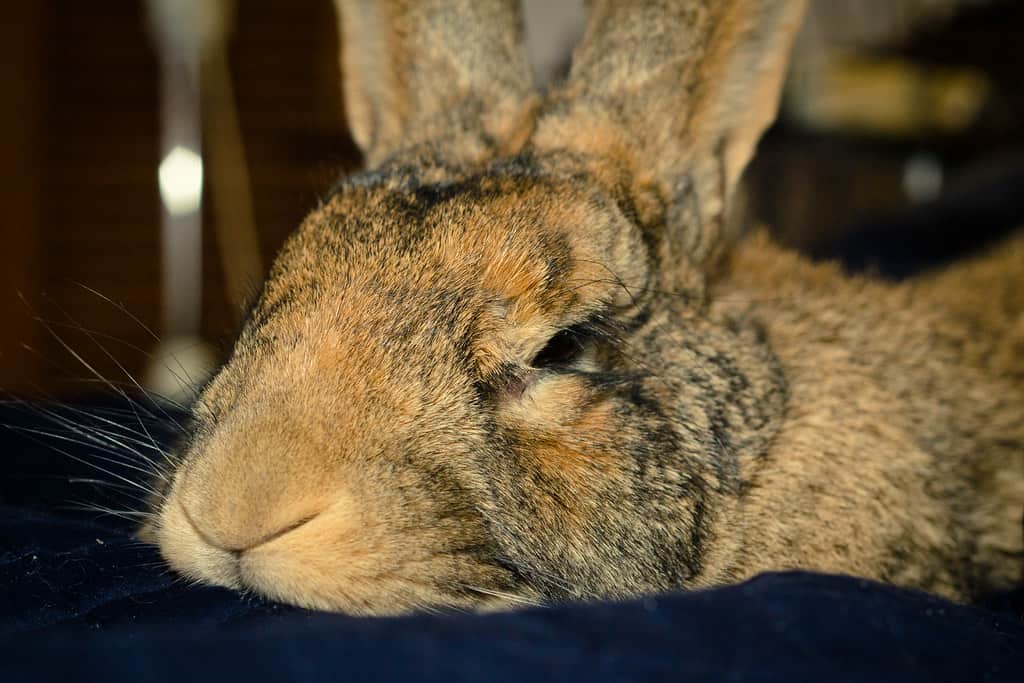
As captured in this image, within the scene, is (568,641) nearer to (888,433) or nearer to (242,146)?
(888,433)

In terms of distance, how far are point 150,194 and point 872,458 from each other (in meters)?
5.52

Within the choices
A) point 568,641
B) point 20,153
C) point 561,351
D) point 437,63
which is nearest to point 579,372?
point 561,351

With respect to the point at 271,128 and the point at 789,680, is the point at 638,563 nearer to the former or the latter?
the point at 789,680

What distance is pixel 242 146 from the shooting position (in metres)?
5.95

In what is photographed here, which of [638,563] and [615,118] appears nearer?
[638,563]

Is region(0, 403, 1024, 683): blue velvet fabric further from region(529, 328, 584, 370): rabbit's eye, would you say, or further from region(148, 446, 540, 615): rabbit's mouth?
region(529, 328, 584, 370): rabbit's eye

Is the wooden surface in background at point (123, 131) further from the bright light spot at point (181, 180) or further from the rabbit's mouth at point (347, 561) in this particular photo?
the rabbit's mouth at point (347, 561)

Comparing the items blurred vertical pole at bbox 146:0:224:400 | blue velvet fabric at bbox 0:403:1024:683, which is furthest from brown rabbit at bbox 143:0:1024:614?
blurred vertical pole at bbox 146:0:224:400

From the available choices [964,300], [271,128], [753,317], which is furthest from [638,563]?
[271,128]

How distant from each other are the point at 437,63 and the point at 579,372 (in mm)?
866

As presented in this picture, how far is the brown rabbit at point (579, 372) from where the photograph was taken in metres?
1.13

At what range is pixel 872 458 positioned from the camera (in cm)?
152

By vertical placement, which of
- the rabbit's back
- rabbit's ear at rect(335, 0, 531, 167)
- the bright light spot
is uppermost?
the bright light spot

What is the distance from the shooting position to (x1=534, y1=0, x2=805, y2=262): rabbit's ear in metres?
1.69
